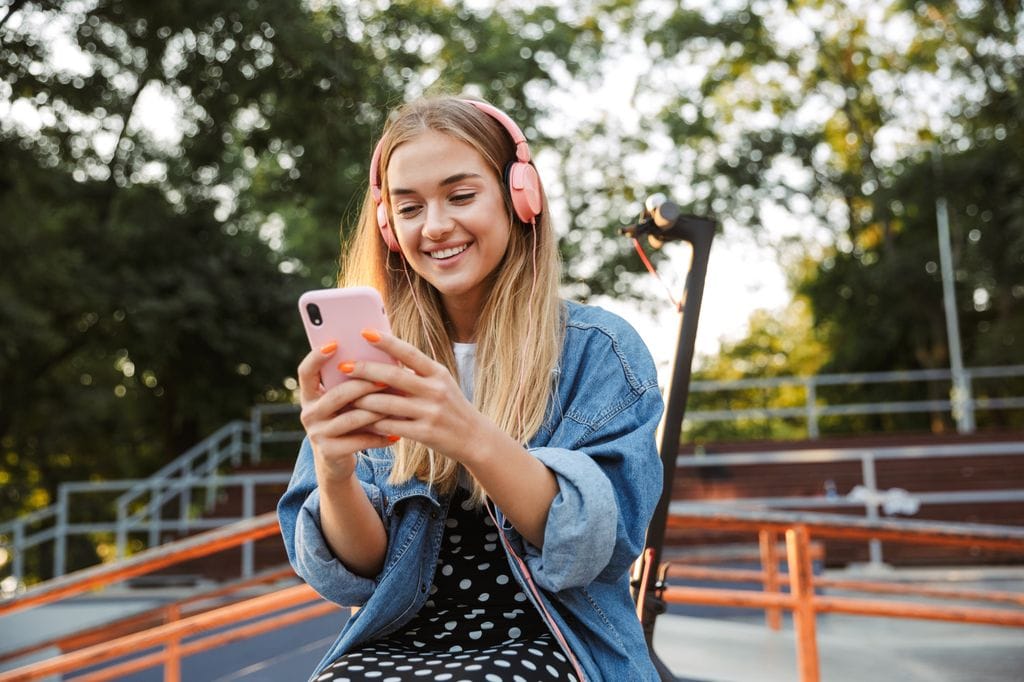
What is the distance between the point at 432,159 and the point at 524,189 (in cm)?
16

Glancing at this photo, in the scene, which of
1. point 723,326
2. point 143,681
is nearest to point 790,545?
point 143,681

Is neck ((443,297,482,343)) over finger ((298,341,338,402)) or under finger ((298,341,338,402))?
over

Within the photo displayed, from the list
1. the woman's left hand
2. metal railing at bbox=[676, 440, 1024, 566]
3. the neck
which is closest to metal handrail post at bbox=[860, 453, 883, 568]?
metal railing at bbox=[676, 440, 1024, 566]

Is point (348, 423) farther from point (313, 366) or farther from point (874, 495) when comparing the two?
point (874, 495)

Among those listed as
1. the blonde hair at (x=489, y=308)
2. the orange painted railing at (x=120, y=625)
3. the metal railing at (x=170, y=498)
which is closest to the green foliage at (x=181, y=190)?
the metal railing at (x=170, y=498)

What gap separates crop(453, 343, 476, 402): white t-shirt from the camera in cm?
162

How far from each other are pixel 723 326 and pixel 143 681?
1958 centimetres

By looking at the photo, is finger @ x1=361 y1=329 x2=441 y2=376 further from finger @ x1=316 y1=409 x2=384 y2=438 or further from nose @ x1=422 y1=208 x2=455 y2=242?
nose @ x1=422 y1=208 x2=455 y2=242

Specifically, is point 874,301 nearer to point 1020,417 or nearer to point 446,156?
point 1020,417

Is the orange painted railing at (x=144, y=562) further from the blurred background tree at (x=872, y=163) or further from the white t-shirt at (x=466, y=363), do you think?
the blurred background tree at (x=872, y=163)

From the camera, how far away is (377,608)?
142 cm

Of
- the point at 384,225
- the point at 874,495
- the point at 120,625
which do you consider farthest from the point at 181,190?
the point at 384,225

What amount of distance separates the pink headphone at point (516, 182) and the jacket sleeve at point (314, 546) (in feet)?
1.36

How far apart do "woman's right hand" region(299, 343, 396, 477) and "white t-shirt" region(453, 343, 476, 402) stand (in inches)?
14.9
